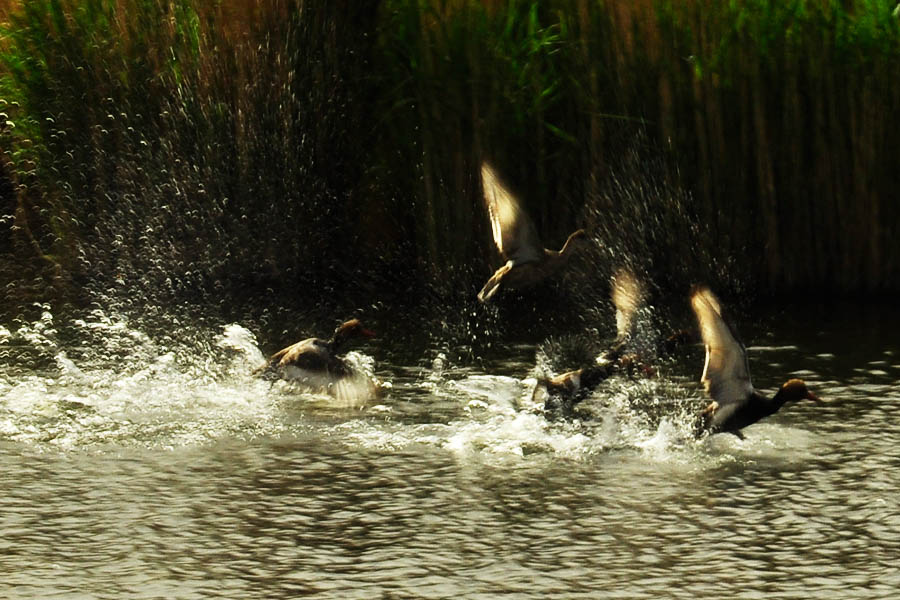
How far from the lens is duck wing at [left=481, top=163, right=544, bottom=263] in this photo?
12.0 metres

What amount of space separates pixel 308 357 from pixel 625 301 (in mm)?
A: 2357

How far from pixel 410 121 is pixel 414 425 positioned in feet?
18.1

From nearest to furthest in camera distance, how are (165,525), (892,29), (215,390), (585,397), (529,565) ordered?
(529,565)
(165,525)
(585,397)
(215,390)
(892,29)

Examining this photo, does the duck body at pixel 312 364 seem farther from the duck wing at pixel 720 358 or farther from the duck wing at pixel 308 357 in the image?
the duck wing at pixel 720 358

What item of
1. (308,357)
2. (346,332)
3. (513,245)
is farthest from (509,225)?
(308,357)

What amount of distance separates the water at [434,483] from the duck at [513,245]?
652 mm

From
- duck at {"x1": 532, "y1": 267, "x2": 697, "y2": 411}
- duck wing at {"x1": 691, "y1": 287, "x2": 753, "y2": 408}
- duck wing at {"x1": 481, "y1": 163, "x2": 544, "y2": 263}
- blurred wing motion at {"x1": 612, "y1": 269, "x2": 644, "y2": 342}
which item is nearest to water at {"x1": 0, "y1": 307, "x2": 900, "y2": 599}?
duck at {"x1": 532, "y1": 267, "x2": 697, "y2": 411}

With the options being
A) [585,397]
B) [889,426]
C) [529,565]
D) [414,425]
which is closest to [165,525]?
[529,565]

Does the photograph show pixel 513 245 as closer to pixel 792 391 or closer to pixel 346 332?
pixel 346 332

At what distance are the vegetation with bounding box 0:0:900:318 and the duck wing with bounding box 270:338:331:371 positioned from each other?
3591 mm

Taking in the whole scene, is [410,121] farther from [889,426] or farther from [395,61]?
[889,426]

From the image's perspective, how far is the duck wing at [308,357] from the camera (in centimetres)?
1127

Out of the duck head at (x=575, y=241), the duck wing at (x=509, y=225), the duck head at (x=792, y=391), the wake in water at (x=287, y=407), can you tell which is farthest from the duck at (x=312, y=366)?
the duck head at (x=792, y=391)

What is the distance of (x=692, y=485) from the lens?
891 centimetres
